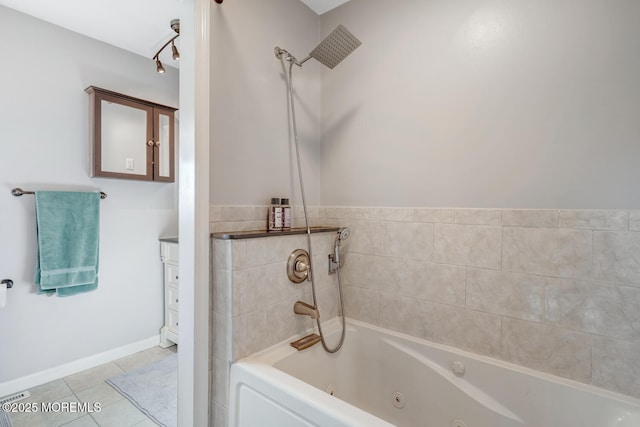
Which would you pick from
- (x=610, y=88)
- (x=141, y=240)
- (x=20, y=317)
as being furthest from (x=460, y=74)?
(x=20, y=317)

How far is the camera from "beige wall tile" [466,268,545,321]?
46.3 inches

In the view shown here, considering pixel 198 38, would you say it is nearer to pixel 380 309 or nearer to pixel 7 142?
pixel 380 309

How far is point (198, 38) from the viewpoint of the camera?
121 cm

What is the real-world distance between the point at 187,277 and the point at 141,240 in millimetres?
1640

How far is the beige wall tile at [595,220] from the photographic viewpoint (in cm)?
102

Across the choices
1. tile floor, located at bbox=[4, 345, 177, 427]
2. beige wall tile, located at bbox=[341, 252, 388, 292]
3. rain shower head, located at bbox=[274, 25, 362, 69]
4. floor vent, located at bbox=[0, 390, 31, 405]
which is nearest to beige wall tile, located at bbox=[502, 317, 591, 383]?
beige wall tile, located at bbox=[341, 252, 388, 292]

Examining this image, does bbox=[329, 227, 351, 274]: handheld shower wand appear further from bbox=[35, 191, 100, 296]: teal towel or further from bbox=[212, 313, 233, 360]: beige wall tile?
bbox=[35, 191, 100, 296]: teal towel

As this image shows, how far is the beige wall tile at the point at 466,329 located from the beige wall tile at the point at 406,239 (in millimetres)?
275

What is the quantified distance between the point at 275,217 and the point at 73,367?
2.12 m

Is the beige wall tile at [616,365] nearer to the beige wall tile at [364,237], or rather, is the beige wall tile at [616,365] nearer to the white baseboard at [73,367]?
the beige wall tile at [364,237]

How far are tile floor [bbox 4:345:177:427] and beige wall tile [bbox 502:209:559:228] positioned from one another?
2.22 metres

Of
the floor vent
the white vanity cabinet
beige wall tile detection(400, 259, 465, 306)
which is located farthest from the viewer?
the white vanity cabinet

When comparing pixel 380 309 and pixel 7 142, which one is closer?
pixel 380 309

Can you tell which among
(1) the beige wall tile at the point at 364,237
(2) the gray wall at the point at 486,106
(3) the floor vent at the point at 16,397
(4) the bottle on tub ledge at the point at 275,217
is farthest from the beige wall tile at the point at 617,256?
(3) the floor vent at the point at 16,397
